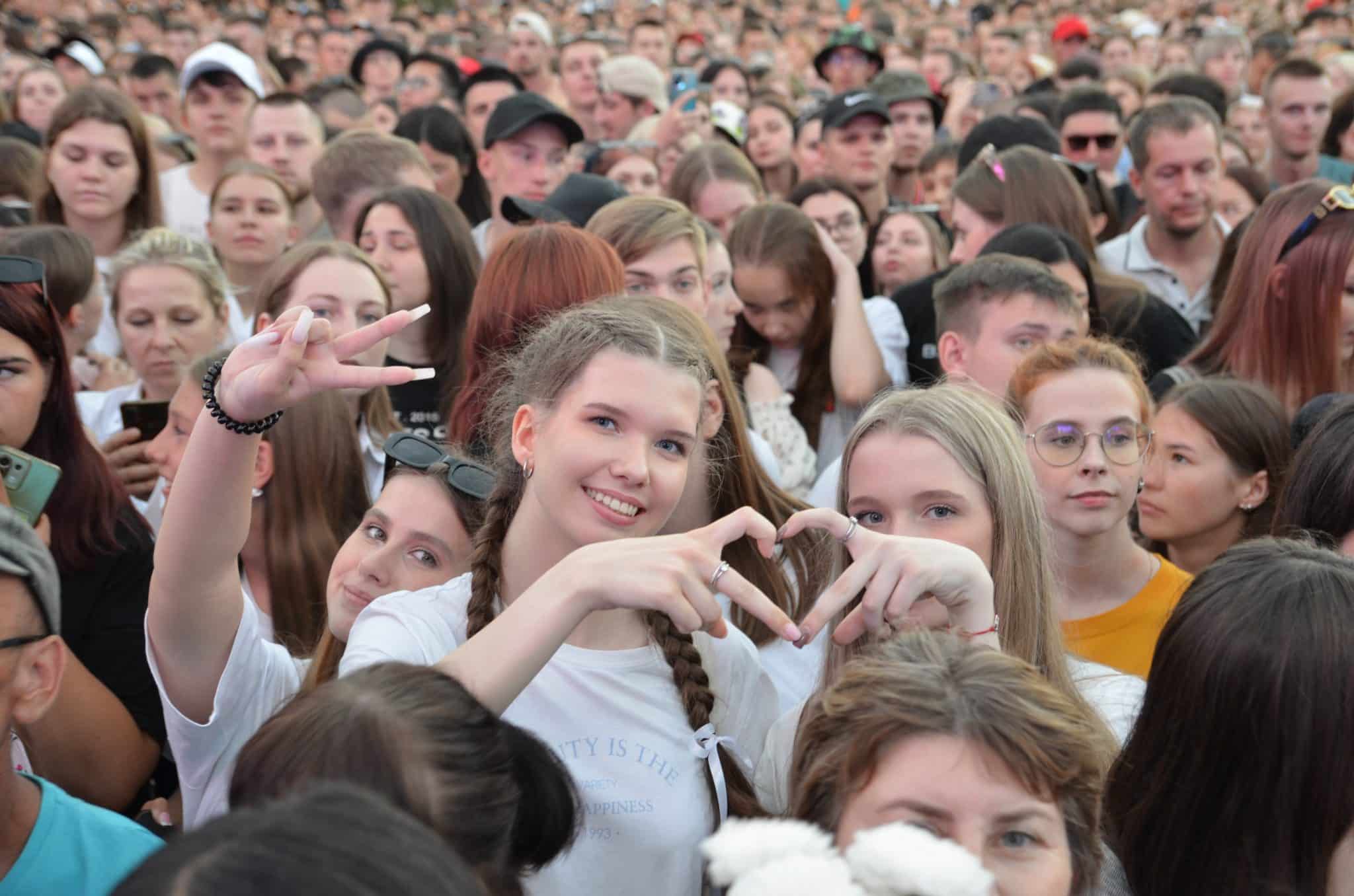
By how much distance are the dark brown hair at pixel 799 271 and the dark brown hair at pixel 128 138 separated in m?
2.46

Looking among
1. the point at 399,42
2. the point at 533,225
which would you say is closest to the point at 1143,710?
the point at 533,225

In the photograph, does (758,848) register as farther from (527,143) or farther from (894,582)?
(527,143)

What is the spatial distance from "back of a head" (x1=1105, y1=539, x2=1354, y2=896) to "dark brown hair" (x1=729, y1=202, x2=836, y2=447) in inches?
108

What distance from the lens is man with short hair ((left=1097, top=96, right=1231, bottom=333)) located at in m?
5.39

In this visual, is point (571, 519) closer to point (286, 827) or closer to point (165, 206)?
point (286, 827)

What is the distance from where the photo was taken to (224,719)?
84.8 inches

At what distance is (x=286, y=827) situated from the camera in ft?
3.31

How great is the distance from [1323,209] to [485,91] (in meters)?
5.21

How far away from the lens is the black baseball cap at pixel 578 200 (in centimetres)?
482

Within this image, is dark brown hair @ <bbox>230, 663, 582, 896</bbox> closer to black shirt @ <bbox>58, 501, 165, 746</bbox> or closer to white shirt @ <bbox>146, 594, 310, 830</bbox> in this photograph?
white shirt @ <bbox>146, 594, 310, 830</bbox>

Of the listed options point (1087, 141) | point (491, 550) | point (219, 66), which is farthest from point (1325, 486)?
point (219, 66)

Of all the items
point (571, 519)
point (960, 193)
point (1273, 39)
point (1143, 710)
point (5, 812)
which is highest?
point (1273, 39)

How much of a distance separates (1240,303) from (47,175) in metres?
4.53

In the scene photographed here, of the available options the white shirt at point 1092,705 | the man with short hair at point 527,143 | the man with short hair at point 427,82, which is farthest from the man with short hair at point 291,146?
the white shirt at point 1092,705
